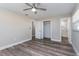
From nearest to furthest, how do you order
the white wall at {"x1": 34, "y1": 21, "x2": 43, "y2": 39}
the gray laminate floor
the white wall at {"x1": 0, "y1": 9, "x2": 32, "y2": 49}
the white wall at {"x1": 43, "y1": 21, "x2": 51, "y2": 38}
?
the gray laminate floor < the white wall at {"x1": 0, "y1": 9, "x2": 32, "y2": 49} < the white wall at {"x1": 34, "y1": 21, "x2": 43, "y2": 39} < the white wall at {"x1": 43, "y1": 21, "x2": 51, "y2": 38}

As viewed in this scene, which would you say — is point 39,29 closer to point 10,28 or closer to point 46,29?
point 46,29

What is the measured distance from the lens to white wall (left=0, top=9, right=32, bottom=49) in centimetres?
310

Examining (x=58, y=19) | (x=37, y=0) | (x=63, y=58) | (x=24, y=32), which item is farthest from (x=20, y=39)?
(x=63, y=58)

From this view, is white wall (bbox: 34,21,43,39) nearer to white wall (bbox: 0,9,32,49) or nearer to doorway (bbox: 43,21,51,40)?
doorway (bbox: 43,21,51,40)

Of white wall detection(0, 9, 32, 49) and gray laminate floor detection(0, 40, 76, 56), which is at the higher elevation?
white wall detection(0, 9, 32, 49)

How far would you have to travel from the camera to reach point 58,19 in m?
4.82

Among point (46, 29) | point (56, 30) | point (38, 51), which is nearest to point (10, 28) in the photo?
point (38, 51)

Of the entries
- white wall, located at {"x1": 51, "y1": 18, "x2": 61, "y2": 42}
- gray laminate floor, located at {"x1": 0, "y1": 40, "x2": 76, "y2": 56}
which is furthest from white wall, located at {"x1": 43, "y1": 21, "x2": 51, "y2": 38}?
gray laminate floor, located at {"x1": 0, "y1": 40, "x2": 76, "y2": 56}

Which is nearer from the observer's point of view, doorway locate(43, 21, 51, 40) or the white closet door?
the white closet door

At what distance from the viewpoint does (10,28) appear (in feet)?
11.5

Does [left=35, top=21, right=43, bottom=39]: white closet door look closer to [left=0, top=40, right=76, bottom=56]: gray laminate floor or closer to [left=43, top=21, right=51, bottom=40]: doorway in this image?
[left=43, top=21, right=51, bottom=40]: doorway

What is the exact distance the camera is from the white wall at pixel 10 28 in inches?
122

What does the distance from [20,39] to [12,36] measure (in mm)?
754

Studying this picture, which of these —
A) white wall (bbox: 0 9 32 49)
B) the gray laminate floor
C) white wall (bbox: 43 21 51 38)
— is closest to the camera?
the gray laminate floor
